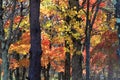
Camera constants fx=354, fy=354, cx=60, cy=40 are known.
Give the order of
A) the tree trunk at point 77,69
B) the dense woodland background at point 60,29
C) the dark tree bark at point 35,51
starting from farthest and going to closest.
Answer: the tree trunk at point 77,69
the dense woodland background at point 60,29
the dark tree bark at point 35,51

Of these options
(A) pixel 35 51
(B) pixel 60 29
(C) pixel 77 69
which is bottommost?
(C) pixel 77 69

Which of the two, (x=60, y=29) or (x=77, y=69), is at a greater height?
(x=60, y=29)

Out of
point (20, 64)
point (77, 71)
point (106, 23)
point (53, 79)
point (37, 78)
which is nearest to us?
point (37, 78)

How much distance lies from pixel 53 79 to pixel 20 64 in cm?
3867

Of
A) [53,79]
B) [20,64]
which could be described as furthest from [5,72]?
[53,79]

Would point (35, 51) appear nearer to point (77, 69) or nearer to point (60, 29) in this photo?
point (77, 69)

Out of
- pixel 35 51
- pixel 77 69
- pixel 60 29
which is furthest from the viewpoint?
pixel 60 29

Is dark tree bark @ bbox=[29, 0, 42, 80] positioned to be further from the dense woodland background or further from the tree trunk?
the tree trunk

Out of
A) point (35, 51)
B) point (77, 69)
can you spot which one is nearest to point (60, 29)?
point (77, 69)

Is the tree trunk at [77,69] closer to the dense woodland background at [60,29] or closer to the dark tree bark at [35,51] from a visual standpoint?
the dense woodland background at [60,29]

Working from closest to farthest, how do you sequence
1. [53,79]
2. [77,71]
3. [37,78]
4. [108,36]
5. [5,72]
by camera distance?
[37,78], [5,72], [77,71], [108,36], [53,79]

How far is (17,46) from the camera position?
95.6 ft

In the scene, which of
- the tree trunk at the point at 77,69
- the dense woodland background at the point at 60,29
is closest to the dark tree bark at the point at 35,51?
the dense woodland background at the point at 60,29

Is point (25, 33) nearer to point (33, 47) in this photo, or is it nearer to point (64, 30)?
point (64, 30)
